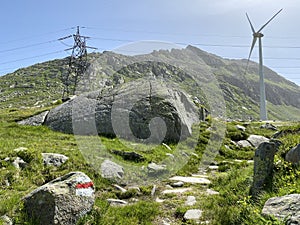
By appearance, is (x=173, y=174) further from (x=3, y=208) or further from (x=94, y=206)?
(x=3, y=208)

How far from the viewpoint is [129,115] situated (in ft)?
67.1

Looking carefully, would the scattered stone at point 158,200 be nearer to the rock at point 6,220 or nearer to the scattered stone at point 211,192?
the scattered stone at point 211,192

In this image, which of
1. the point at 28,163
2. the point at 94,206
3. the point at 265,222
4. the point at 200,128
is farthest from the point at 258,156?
the point at 200,128

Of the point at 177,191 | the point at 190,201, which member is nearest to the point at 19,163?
the point at 177,191

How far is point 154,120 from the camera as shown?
20.4m

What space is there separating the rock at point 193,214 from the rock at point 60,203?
278 centimetres

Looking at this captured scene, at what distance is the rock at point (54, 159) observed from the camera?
12.1m

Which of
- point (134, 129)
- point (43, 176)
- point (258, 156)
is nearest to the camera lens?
point (258, 156)

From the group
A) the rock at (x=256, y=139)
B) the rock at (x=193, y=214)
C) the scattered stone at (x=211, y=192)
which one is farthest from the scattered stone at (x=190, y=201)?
the rock at (x=256, y=139)

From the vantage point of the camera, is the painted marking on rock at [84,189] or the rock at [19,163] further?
the rock at [19,163]

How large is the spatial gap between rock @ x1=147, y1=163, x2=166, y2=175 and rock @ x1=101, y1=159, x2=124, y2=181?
1.36 meters

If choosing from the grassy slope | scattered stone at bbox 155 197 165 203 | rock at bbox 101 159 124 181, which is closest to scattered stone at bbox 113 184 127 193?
the grassy slope

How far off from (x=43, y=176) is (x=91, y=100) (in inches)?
467

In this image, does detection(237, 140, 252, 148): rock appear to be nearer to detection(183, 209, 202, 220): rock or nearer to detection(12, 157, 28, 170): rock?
detection(183, 209, 202, 220): rock
